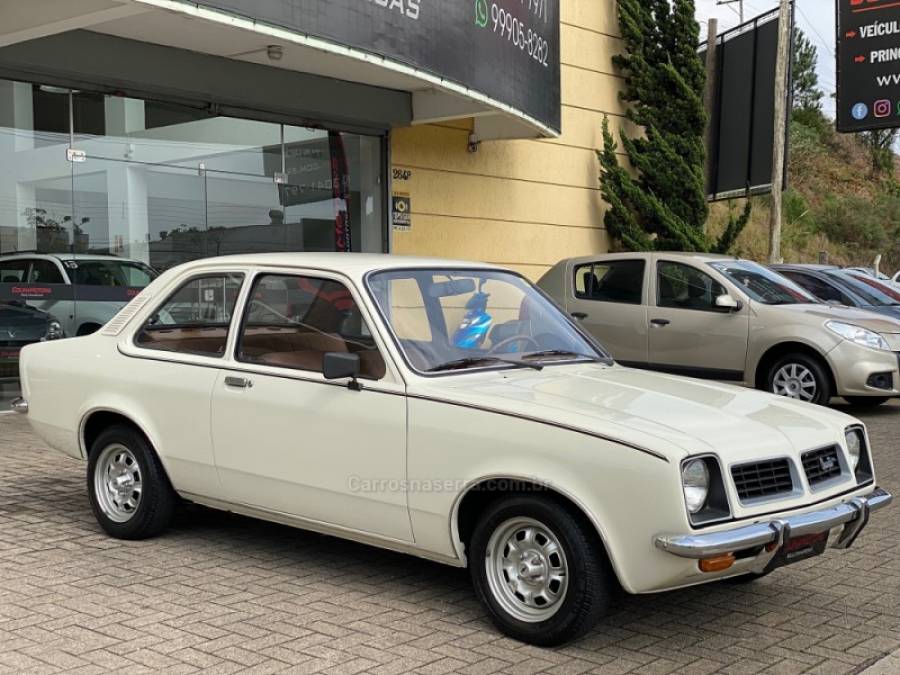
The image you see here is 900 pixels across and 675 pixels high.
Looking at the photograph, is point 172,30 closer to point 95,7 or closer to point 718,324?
point 95,7

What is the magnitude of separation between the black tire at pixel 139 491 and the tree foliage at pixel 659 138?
13478mm

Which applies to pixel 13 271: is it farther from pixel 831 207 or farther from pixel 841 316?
pixel 831 207

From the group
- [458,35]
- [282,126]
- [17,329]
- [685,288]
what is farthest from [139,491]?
[282,126]

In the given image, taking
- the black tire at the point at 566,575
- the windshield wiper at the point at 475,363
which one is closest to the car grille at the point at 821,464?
the black tire at the point at 566,575

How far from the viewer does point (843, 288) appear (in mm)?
13805

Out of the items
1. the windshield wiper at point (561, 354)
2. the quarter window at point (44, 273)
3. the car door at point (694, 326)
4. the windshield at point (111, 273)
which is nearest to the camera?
the windshield wiper at point (561, 354)

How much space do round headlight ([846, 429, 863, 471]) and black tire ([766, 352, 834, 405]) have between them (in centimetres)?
582

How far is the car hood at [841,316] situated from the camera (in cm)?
1080

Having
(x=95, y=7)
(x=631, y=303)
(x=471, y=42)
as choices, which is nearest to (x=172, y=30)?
(x=95, y=7)

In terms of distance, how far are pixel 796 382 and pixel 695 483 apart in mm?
7186

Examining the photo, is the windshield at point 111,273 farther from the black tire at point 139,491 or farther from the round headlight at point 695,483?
the round headlight at point 695,483

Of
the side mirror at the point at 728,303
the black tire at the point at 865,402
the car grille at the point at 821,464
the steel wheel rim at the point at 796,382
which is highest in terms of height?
the side mirror at the point at 728,303

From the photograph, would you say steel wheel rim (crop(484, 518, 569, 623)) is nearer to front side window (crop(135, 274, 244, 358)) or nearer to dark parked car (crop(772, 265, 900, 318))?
front side window (crop(135, 274, 244, 358))

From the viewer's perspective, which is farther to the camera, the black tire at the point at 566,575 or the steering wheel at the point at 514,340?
the steering wheel at the point at 514,340
